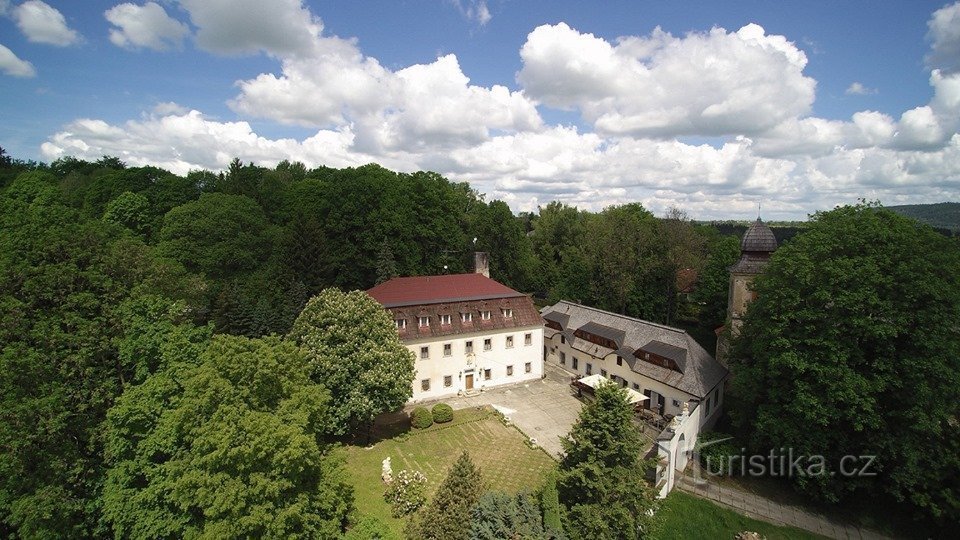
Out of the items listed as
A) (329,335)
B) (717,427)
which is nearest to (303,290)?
(329,335)

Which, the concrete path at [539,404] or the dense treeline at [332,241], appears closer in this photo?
the concrete path at [539,404]

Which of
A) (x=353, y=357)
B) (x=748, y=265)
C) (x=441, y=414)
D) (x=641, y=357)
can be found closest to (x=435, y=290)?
(x=441, y=414)

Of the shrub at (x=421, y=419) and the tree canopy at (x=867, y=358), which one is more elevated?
the tree canopy at (x=867, y=358)

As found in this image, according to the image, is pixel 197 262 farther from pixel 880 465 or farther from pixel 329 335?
pixel 880 465

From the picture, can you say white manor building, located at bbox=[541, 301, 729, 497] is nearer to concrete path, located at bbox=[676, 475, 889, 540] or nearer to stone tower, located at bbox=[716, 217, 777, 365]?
concrete path, located at bbox=[676, 475, 889, 540]

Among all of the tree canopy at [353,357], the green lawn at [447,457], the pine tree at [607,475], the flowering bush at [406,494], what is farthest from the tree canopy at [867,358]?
the tree canopy at [353,357]

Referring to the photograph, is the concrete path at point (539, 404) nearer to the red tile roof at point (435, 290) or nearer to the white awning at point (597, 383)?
the white awning at point (597, 383)

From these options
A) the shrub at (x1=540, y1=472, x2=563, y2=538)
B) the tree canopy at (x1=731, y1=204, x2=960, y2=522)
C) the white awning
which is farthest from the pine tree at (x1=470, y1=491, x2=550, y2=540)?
the tree canopy at (x1=731, y1=204, x2=960, y2=522)
